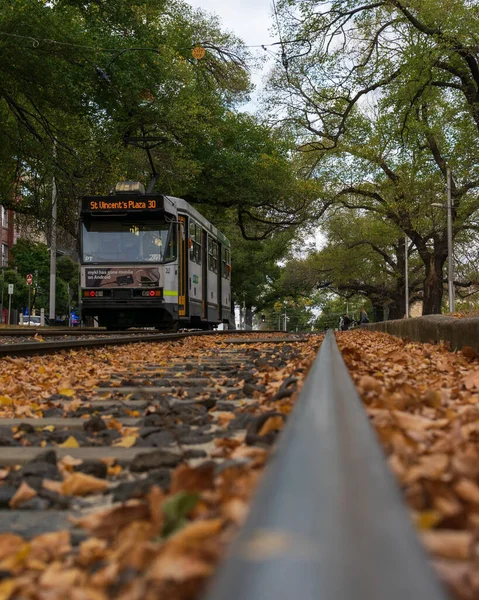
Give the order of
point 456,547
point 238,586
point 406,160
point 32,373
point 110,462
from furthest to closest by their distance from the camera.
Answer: point 406,160 → point 32,373 → point 110,462 → point 456,547 → point 238,586

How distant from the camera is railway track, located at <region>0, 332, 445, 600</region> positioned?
0.84 meters

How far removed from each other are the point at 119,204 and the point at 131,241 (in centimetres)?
101

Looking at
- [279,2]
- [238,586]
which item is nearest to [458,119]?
[279,2]

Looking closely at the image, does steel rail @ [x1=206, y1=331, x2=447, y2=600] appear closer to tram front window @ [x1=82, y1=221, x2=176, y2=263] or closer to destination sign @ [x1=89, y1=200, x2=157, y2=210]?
destination sign @ [x1=89, y1=200, x2=157, y2=210]

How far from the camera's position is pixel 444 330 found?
8766 millimetres

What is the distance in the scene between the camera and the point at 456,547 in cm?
117

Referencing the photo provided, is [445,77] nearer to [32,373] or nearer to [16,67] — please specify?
[16,67]

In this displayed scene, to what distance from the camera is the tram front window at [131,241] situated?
A: 669 inches

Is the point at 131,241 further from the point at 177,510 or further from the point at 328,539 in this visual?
the point at 328,539

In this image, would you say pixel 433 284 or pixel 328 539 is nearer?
pixel 328 539

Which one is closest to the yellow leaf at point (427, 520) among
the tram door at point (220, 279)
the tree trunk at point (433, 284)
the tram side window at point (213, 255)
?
the tram side window at point (213, 255)

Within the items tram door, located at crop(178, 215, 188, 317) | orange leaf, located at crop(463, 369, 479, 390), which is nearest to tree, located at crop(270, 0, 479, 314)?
tram door, located at crop(178, 215, 188, 317)

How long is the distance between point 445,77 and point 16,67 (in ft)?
47.8

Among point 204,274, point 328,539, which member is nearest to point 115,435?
point 328,539
